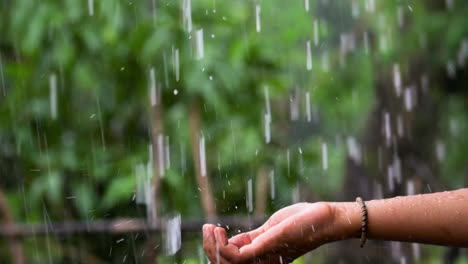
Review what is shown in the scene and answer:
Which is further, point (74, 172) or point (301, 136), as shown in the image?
point (301, 136)

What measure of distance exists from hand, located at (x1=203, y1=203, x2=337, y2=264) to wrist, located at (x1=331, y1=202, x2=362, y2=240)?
14 mm

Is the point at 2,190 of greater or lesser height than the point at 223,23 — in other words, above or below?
below

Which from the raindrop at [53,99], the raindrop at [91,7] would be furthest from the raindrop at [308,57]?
the raindrop at [53,99]

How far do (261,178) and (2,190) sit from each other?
1.07 metres

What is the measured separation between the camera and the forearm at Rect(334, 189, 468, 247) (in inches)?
57.0

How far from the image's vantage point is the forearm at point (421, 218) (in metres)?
1.45

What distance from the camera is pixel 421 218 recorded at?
1.46 m

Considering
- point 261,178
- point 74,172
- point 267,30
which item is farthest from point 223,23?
point 74,172

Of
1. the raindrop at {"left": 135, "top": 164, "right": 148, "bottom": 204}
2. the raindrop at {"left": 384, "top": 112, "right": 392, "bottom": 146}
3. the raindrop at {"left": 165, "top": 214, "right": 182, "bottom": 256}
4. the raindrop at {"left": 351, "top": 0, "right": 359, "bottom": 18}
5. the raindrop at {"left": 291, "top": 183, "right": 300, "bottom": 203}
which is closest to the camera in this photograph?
the raindrop at {"left": 165, "top": 214, "right": 182, "bottom": 256}

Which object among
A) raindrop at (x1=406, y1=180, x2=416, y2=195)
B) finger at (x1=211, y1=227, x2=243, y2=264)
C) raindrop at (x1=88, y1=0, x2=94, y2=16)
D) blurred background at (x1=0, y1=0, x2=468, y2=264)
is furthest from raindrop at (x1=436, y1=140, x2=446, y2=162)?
finger at (x1=211, y1=227, x2=243, y2=264)

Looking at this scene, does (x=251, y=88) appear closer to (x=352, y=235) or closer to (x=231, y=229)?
(x=231, y=229)

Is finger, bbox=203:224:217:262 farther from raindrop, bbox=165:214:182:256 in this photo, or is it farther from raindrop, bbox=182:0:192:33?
raindrop, bbox=182:0:192:33

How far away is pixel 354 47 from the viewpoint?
4.42m

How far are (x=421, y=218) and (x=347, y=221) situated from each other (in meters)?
0.14
